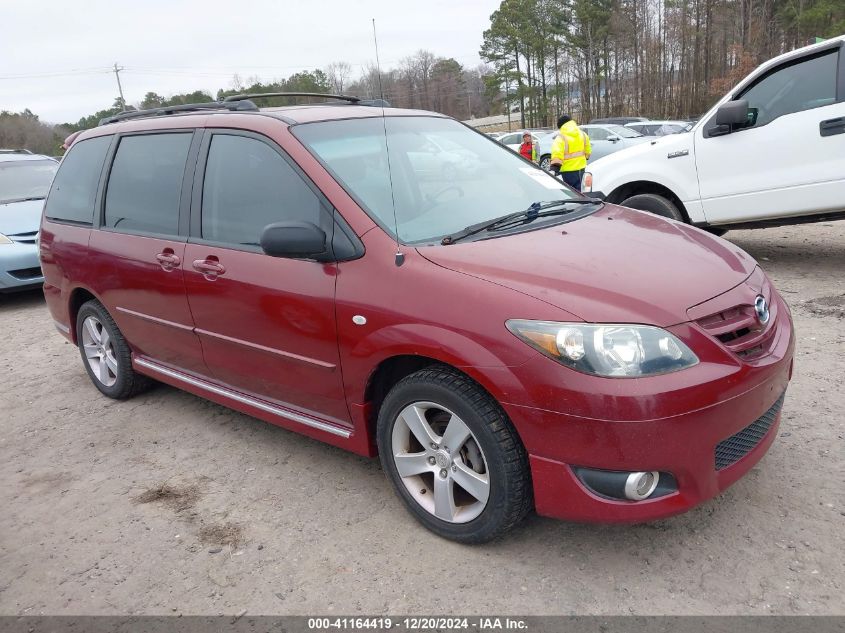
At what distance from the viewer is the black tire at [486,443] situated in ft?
7.95

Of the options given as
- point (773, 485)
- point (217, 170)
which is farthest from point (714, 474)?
point (217, 170)

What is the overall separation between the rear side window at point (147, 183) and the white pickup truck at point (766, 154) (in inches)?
126

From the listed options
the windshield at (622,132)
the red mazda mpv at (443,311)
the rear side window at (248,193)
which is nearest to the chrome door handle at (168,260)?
the red mazda mpv at (443,311)

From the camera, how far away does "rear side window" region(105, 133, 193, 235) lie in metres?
3.72

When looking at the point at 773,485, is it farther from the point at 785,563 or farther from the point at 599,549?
the point at 599,549

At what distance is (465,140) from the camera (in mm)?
3793

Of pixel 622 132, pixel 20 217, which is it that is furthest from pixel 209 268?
pixel 622 132

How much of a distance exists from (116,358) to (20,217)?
5191 millimetres

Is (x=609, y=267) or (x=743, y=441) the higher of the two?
(x=609, y=267)

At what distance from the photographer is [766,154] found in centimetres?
593

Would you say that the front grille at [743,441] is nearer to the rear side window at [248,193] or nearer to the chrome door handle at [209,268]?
the rear side window at [248,193]

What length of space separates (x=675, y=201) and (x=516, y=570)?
17.3 feet

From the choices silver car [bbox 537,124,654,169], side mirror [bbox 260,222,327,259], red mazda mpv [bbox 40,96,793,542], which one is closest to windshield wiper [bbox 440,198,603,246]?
red mazda mpv [bbox 40,96,793,542]

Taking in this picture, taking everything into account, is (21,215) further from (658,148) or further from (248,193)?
(658,148)
